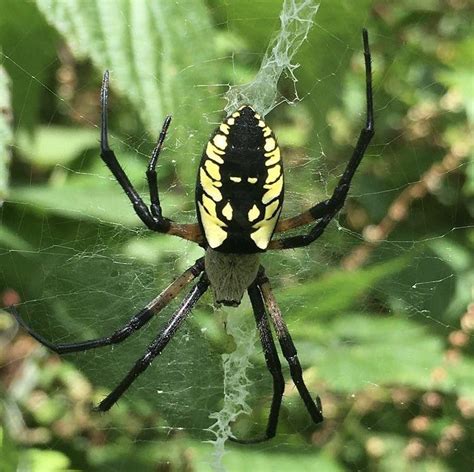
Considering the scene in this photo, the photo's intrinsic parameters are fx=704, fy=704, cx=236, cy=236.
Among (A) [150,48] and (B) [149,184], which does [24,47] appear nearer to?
(A) [150,48]

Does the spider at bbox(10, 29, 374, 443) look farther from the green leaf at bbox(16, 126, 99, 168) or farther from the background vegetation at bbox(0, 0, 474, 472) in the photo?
the green leaf at bbox(16, 126, 99, 168)

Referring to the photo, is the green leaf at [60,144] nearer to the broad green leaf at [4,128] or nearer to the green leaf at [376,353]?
the broad green leaf at [4,128]

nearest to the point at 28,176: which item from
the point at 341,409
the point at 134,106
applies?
the point at 134,106

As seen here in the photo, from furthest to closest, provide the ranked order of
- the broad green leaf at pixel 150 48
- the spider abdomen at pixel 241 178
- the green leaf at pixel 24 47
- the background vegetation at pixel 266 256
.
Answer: the background vegetation at pixel 266 256
the green leaf at pixel 24 47
the broad green leaf at pixel 150 48
the spider abdomen at pixel 241 178

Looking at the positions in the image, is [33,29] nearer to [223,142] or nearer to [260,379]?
[223,142]

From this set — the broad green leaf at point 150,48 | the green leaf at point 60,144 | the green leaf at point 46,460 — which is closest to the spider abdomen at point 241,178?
the broad green leaf at point 150,48

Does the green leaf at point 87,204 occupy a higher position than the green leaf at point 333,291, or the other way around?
the green leaf at point 87,204

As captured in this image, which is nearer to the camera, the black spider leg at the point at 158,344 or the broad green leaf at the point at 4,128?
the broad green leaf at the point at 4,128
